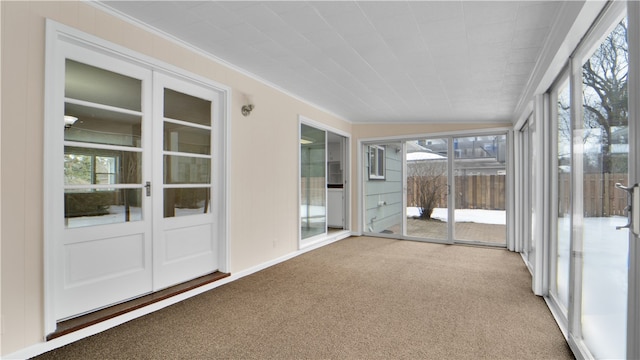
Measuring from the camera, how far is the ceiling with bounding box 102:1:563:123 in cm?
215

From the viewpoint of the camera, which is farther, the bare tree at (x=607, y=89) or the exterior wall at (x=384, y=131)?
the exterior wall at (x=384, y=131)

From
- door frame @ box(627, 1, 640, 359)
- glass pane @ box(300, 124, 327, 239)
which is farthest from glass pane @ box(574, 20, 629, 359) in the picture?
glass pane @ box(300, 124, 327, 239)

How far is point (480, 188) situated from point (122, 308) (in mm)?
5242

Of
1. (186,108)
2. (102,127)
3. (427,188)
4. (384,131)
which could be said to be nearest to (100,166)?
(102,127)

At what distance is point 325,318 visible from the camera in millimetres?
2436

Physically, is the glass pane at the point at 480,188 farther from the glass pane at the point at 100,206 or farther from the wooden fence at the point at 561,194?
the glass pane at the point at 100,206

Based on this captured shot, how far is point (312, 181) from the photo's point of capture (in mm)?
5133

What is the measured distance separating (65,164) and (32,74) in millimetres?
609

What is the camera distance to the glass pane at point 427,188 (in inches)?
218

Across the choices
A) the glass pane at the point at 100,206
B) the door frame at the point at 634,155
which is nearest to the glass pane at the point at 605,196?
the door frame at the point at 634,155

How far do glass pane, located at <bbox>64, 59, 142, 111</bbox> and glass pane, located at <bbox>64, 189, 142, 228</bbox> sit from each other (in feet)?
2.33

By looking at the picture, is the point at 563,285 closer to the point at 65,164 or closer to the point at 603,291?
the point at 603,291

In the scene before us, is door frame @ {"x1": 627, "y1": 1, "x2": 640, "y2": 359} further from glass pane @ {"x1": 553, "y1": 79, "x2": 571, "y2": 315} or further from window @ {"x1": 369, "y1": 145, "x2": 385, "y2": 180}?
window @ {"x1": 369, "y1": 145, "x2": 385, "y2": 180}

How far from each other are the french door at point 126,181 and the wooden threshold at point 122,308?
0.17ft
